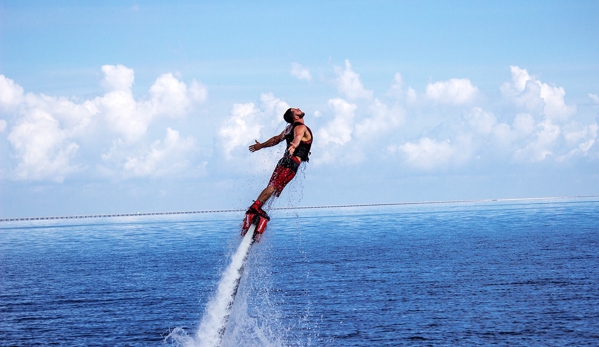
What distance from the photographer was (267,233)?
26.5 meters

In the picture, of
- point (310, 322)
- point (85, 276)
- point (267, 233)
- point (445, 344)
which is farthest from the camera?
point (85, 276)

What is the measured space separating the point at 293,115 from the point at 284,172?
83.3 inches

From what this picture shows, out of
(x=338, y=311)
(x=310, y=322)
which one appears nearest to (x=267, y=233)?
(x=310, y=322)

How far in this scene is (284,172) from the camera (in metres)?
25.1

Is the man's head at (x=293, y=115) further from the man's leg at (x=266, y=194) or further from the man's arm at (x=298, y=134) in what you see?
the man's leg at (x=266, y=194)

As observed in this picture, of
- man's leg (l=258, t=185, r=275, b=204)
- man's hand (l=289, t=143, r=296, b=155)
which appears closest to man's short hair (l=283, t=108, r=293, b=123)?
man's hand (l=289, t=143, r=296, b=155)

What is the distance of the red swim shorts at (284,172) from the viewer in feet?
82.3

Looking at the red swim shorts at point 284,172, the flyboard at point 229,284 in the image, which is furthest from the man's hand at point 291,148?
the flyboard at point 229,284

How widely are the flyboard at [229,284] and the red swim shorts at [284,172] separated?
1237mm

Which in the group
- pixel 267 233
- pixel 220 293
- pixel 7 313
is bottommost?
pixel 7 313

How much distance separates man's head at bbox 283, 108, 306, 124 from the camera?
958 inches

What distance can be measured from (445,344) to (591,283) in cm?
3108

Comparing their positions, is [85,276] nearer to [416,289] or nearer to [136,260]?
[136,260]

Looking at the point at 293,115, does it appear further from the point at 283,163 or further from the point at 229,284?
the point at 229,284
